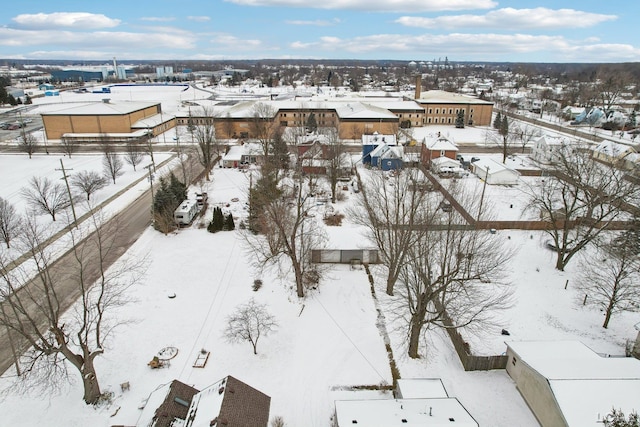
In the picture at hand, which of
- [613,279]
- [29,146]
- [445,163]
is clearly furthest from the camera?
[29,146]

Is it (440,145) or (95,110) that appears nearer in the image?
(440,145)

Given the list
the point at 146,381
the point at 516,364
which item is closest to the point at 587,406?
the point at 516,364

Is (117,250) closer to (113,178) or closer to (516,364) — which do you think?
(113,178)

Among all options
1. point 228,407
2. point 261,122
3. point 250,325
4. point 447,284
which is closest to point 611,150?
point 261,122

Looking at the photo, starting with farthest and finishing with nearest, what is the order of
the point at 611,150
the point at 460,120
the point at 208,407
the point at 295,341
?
the point at 460,120 < the point at 611,150 < the point at 295,341 < the point at 208,407

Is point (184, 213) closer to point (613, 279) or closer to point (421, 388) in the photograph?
point (421, 388)

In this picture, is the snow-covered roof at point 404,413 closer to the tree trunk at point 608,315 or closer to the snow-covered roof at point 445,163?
the tree trunk at point 608,315
